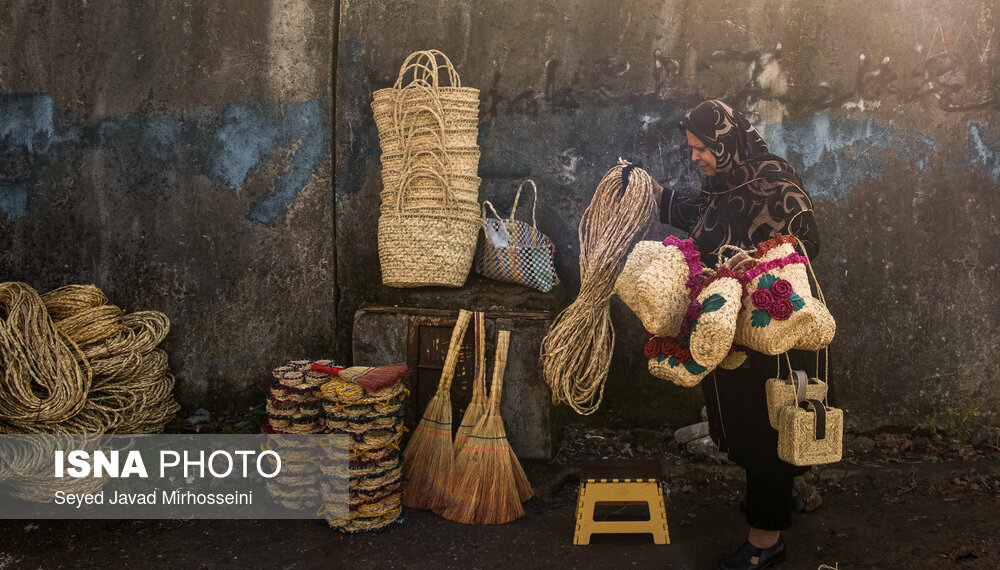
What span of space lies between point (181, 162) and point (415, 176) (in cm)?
162

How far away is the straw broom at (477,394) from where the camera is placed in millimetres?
4051

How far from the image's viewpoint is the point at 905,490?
413 centimetres

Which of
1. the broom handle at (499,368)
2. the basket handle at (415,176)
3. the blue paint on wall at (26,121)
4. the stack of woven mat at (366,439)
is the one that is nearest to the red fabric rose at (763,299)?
the broom handle at (499,368)

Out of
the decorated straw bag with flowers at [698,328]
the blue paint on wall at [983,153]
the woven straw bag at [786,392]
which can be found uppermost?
the blue paint on wall at [983,153]

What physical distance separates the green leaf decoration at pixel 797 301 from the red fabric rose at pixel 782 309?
25mm

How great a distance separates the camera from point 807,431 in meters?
2.90

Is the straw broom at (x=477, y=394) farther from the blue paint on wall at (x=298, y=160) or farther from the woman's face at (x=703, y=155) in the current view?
the blue paint on wall at (x=298, y=160)

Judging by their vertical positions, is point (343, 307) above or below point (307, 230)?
below

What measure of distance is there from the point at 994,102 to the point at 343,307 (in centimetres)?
427

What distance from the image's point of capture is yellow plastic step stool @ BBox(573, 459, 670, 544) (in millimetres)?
3504

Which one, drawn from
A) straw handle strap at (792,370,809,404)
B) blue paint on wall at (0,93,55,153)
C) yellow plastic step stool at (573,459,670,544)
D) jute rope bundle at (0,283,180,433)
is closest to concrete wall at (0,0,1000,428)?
blue paint on wall at (0,93,55,153)

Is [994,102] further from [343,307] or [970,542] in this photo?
[343,307]

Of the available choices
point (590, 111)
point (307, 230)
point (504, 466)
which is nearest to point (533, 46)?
point (590, 111)

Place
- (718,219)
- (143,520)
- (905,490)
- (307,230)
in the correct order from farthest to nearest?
(307,230) → (905,490) → (143,520) → (718,219)
